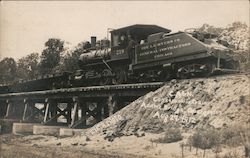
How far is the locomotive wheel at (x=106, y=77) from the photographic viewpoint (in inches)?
791

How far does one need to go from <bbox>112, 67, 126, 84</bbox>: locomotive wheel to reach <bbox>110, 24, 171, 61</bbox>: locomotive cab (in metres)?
0.62

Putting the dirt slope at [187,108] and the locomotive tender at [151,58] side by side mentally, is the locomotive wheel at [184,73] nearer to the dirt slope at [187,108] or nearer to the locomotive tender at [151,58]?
the locomotive tender at [151,58]

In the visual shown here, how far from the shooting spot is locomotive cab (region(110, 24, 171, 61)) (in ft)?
61.3

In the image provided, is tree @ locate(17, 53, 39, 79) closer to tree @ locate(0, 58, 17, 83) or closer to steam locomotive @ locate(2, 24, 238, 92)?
tree @ locate(0, 58, 17, 83)

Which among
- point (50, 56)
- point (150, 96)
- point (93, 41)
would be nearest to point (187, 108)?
point (150, 96)

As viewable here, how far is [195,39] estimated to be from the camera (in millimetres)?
15484

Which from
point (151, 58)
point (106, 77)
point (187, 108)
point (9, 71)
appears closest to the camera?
point (187, 108)

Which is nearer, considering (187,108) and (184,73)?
(187,108)

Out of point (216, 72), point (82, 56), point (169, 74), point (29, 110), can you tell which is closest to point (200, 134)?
point (216, 72)

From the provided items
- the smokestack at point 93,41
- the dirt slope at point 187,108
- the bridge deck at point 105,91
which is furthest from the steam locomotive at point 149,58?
the dirt slope at point 187,108

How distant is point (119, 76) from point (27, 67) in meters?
42.7

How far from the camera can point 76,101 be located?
21.4 meters

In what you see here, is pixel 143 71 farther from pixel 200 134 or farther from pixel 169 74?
pixel 200 134

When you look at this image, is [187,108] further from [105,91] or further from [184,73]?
[105,91]
